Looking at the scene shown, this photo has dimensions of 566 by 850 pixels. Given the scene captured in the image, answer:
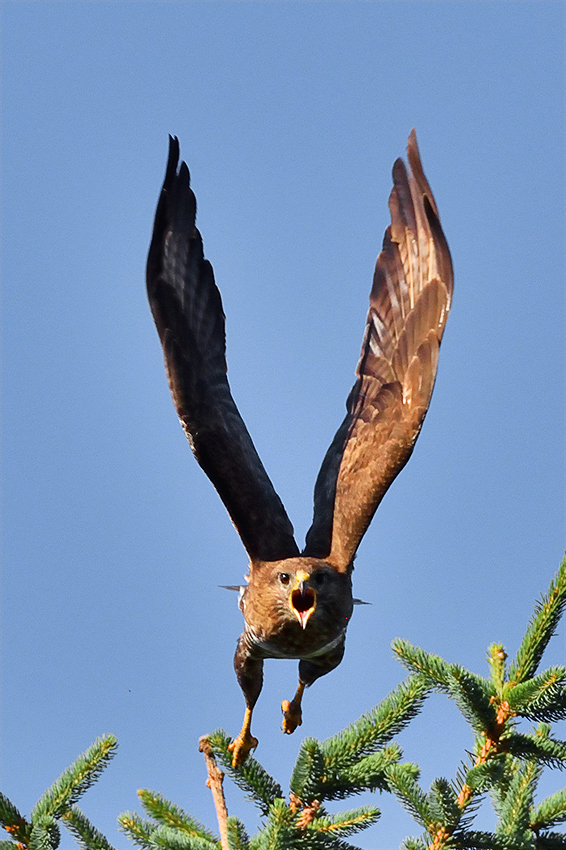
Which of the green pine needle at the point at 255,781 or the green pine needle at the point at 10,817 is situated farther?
the green pine needle at the point at 255,781

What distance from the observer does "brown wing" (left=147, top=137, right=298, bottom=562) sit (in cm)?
655

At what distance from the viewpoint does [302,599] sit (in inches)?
227

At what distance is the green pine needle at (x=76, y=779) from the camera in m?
3.62

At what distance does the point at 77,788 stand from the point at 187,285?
423 centimetres

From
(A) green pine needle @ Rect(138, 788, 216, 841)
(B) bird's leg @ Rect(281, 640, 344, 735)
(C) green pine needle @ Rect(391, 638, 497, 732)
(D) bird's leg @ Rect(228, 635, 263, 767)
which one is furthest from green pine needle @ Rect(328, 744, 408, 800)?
(D) bird's leg @ Rect(228, 635, 263, 767)

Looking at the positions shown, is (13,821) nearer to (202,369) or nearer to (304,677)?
(304,677)

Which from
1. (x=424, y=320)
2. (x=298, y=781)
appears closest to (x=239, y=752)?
(x=298, y=781)

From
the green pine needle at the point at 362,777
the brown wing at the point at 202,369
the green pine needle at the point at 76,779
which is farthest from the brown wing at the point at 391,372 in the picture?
the green pine needle at the point at 76,779

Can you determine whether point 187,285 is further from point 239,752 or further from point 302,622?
point 239,752

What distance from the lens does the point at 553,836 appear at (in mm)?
3727

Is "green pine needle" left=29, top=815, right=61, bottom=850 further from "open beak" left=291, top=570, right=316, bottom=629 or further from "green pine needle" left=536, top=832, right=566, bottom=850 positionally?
"open beak" left=291, top=570, right=316, bottom=629

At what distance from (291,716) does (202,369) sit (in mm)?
2530

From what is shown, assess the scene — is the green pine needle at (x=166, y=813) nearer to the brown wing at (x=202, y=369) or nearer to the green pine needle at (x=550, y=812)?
the green pine needle at (x=550, y=812)

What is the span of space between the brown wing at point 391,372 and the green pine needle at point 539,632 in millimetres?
2431
